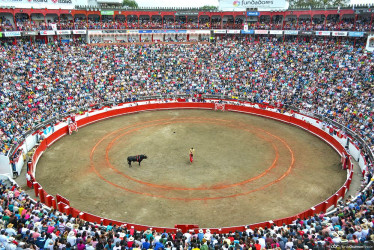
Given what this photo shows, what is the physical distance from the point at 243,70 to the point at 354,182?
30.6m

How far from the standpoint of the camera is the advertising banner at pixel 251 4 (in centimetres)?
5812

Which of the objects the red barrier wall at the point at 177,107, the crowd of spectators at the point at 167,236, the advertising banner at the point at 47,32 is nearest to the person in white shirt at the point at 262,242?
the crowd of spectators at the point at 167,236

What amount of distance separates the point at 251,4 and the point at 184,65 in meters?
19.3

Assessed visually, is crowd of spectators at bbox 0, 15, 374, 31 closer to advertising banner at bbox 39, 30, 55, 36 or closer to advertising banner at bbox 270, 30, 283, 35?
advertising banner at bbox 39, 30, 55, 36

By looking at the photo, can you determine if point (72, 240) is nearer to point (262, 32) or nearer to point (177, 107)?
point (177, 107)

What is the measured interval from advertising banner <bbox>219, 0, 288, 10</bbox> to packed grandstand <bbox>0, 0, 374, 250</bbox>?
156 cm

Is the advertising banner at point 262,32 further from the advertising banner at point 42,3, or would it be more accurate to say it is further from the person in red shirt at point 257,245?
the person in red shirt at point 257,245

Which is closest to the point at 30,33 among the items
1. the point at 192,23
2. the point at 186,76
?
the point at 186,76

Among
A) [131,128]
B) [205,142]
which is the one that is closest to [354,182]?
[205,142]

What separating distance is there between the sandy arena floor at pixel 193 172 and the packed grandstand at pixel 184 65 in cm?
362

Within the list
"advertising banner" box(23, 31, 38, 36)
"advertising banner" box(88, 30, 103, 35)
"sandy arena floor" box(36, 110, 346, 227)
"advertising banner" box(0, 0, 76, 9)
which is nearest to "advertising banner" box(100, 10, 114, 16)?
"advertising banner" box(88, 30, 103, 35)

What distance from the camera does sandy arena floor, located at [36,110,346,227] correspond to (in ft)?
66.8

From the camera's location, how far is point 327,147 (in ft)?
102

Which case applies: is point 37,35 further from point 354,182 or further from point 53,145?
point 354,182
